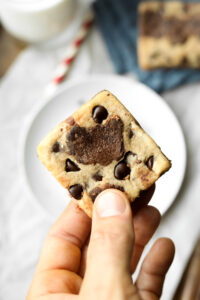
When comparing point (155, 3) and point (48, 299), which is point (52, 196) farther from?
point (155, 3)

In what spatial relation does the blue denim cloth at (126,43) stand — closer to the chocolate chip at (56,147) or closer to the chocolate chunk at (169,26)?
the chocolate chunk at (169,26)

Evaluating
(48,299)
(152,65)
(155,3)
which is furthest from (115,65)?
(48,299)

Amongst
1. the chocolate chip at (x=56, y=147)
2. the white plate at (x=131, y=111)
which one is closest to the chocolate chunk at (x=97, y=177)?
the chocolate chip at (x=56, y=147)

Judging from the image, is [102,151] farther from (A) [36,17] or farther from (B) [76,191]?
(A) [36,17]

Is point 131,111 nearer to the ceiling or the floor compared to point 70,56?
nearer to the floor

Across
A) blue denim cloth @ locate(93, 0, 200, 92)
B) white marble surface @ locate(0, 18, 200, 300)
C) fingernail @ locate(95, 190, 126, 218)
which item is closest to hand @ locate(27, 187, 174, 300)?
fingernail @ locate(95, 190, 126, 218)

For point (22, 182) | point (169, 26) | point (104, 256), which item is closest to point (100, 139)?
point (104, 256)
